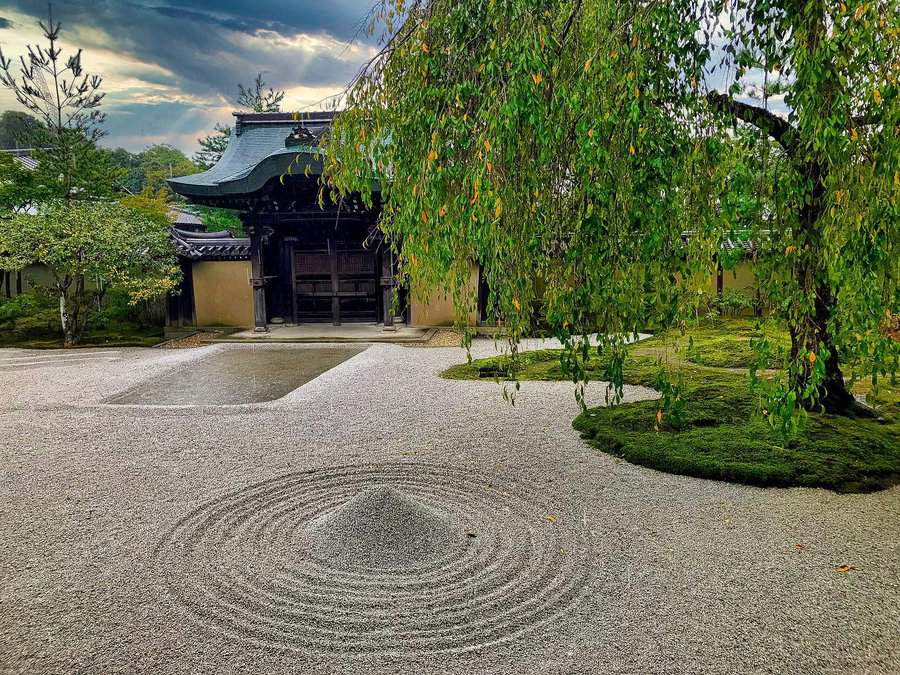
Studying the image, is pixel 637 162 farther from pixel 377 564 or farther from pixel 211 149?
pixel 211 149

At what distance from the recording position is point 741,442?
5047 mm

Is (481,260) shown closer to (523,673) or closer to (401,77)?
(401,77)

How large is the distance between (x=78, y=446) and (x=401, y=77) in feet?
14.0

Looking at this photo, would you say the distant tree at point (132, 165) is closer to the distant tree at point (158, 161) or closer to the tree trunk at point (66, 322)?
the distant tree at point (158, 161)

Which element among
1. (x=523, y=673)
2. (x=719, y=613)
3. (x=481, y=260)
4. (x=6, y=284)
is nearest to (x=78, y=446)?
(x=481, y=260)

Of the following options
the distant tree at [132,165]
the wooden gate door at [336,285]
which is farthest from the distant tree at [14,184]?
the distant tree at [132,165]

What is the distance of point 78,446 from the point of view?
18.3 feet

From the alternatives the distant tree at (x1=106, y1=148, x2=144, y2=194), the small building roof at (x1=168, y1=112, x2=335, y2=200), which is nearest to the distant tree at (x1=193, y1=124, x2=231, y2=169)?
the distant tree at (x1=106, y1=148, x2=144, y2=194)

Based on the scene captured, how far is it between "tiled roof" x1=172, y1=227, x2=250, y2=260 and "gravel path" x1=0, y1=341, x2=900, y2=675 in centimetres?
869

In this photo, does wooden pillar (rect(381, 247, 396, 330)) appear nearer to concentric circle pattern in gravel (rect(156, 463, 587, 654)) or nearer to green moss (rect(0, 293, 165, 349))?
green moss (rect(0, 293, 165, 349))

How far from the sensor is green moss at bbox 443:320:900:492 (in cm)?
446

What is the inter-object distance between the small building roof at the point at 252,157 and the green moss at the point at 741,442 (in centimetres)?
809

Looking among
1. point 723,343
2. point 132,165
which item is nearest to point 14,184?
point 723,343

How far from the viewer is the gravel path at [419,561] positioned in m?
2.61
